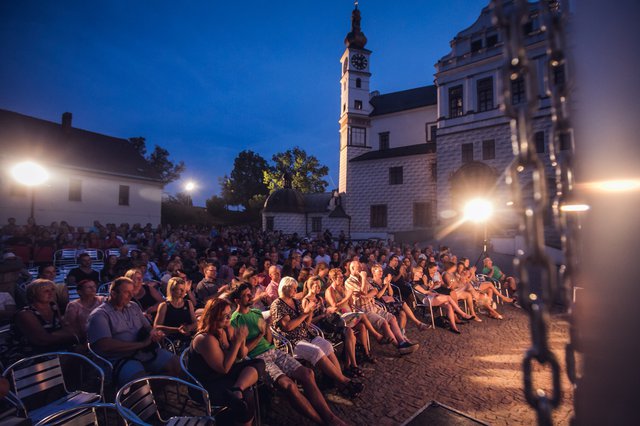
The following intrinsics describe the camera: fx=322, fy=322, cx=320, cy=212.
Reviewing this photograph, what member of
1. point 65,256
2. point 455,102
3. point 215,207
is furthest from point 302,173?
point 65,256

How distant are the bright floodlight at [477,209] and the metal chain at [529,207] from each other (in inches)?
858

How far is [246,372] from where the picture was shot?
3453 mm

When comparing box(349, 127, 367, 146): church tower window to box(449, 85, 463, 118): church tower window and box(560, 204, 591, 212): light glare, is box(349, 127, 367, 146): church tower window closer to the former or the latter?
box(449, 85, 463, 118): church tower window

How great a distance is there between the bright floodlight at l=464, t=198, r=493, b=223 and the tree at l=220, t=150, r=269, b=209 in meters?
44.6

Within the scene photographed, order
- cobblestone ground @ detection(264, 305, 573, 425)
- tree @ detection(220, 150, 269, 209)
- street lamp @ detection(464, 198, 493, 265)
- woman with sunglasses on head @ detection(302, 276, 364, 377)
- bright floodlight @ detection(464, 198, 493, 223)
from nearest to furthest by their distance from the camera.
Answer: cobblestone ground @ detection(264, 305, 573, 425) < woman with sunglasses on head @ detection(302, 276, 364, 377) < street lamp @ detection(464, 198, 493, 265) < bright floodlight @ detection(464, 198, 493, 223) < tree @ detection(220, 150, 269, 209)

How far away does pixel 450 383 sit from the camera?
4.69m

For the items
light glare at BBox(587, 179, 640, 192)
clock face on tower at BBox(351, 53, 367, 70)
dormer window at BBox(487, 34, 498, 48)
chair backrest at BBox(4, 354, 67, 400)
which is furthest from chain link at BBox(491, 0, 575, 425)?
clock face on tower at BBox(351, 53, 367, 70)

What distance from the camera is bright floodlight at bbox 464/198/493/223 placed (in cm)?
2105

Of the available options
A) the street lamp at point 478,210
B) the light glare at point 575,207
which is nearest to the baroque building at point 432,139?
the street lamp at point 478,210

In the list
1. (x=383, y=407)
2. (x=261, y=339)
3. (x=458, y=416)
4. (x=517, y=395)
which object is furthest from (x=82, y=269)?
(x=517, y=395)

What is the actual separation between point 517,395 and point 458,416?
1095 mm

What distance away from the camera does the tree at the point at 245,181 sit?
61750 millimetres

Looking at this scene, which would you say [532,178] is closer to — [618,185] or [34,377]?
[618,185]

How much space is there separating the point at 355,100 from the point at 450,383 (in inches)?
1231
